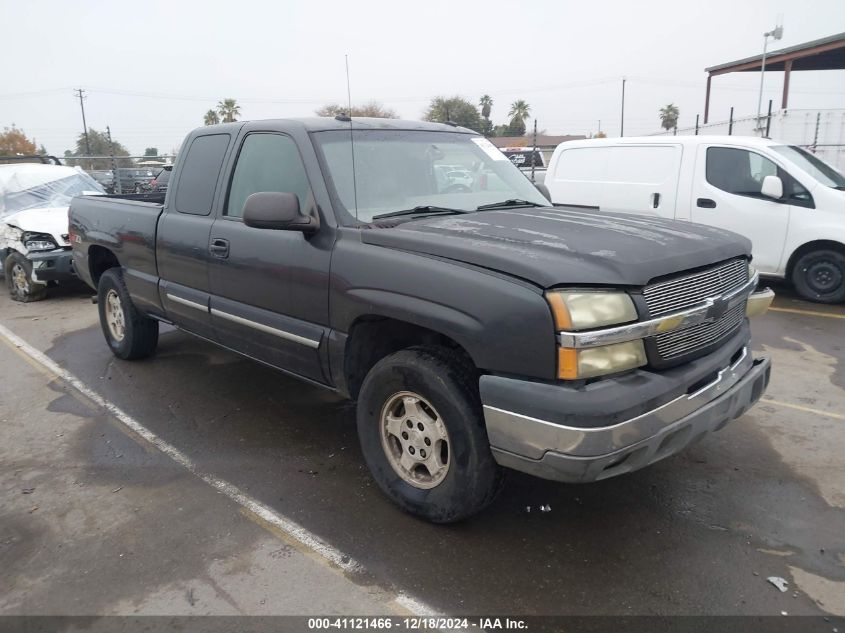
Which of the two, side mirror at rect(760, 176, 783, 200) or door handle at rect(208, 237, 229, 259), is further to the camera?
side mirror at rect(760, 176, 783, 200)

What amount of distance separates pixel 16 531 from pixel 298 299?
5.98ft

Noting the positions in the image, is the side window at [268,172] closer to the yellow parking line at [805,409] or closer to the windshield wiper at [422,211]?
the windshield wiper at [422,211]

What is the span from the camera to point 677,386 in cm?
263

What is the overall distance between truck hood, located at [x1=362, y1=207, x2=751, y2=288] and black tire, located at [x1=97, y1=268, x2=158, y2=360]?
3.24 m

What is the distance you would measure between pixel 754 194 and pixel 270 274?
6248 millimetres

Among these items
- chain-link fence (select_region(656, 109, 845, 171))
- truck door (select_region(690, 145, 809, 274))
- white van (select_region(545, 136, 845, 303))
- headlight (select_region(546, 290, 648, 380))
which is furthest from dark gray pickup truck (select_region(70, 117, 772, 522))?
chain-link fence (select_region(656, 109, 845, 171))

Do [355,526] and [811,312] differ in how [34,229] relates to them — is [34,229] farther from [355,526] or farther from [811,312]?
[811,312]

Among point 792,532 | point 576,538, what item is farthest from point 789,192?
point 576,538

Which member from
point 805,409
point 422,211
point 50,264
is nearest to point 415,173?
point 422,211

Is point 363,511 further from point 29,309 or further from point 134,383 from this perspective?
point 29,309

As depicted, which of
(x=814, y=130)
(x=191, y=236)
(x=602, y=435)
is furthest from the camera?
(x=814, y=130)

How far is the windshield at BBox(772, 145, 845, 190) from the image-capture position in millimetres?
7367

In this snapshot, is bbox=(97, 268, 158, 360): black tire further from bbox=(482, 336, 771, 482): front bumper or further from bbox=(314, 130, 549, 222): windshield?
bbox=(482, 336, 771, 482): front bumper

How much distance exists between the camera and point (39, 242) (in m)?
8.56
